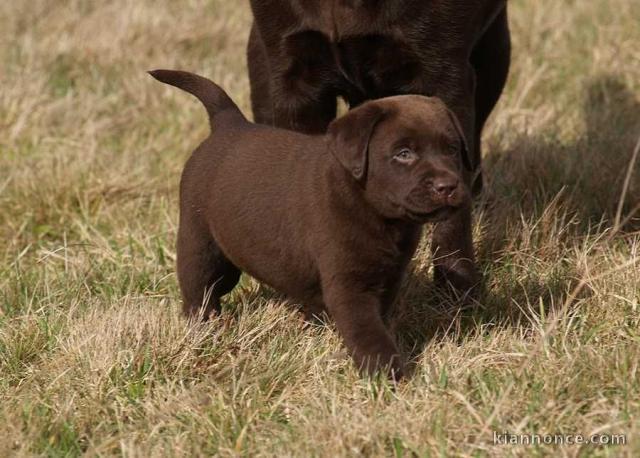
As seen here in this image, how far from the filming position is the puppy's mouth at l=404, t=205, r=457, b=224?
3.27 meters

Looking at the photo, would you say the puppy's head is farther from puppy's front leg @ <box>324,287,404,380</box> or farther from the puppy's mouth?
puppy's front leg @ <box>324,287,404,380</box>

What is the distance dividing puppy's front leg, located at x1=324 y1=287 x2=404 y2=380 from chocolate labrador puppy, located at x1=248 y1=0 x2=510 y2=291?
56 centimetres

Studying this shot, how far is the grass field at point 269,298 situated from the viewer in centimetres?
317

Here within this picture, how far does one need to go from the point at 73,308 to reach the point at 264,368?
2.45 feet

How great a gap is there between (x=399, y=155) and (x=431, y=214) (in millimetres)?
189

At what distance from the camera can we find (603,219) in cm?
466

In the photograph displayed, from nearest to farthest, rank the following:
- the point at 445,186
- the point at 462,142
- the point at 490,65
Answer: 1. the point at 445,186
2. the point at 462,142
3. the point at 490,65

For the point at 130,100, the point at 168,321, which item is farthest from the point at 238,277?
the point at 130,100

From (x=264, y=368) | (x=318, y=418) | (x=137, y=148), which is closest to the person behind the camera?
(x=318, y=418)

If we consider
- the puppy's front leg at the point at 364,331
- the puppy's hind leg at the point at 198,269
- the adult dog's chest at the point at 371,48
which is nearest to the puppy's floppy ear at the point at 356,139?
the puppy's front leg at the point at 364,331

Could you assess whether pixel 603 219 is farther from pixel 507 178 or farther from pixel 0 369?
pixel 0 369

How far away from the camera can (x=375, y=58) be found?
3.94 meters

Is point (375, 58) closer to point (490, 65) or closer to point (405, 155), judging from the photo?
point (405, 155)

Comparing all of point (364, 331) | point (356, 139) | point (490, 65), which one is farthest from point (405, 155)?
point (490, 65)
